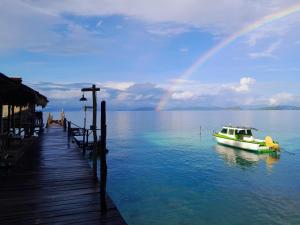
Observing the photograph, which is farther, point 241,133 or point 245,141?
point 241,133

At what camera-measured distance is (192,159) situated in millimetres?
37219

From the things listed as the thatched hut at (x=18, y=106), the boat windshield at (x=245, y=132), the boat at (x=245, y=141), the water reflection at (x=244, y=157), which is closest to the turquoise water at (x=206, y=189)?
the water reflection at (x=244, y=157)

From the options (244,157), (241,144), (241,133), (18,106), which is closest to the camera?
(18,106)

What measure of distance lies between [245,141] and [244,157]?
4.93m

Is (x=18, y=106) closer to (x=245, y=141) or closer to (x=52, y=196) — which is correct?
(x=52, y=196)

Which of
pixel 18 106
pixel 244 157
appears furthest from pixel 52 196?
pixel 244 157

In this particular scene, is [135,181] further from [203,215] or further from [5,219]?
[5,219]

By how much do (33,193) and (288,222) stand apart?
14.5 meters

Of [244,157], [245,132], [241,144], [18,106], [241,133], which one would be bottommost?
[244,157]

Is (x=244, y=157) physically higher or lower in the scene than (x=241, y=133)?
lower

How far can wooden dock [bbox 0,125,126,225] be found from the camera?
757 cm

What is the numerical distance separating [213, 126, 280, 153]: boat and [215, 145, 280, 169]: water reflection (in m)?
0.90

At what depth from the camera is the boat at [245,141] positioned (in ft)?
131

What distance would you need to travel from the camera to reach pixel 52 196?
9.38 m
